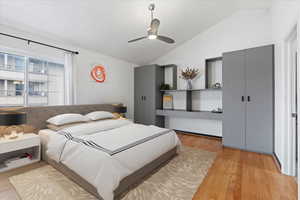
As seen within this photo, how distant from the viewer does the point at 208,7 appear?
313 centimetres

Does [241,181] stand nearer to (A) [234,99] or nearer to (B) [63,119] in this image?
(A) [234,99]

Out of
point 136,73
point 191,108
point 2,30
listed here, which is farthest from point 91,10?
point 191,108

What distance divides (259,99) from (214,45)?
1973 millimetres

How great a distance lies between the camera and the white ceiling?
2.29 meters

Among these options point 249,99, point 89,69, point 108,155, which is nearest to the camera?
point 108,155

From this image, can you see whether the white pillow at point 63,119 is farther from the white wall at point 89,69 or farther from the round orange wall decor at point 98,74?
the round orange wall decor at point 98,74

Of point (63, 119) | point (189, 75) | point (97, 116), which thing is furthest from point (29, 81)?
point (189, 75)

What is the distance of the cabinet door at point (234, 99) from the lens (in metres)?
2.93

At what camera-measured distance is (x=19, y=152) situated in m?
2.46

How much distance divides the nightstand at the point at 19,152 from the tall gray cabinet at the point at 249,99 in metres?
3.79

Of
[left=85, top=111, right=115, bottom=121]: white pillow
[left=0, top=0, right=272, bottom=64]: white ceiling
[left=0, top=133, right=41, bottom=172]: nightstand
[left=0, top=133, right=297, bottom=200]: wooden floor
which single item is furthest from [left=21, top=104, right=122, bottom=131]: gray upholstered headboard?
[left=0, top=0, right=272, bottom=64]: white ceiling

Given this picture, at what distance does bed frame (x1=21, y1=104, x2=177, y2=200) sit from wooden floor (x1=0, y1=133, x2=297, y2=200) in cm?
53

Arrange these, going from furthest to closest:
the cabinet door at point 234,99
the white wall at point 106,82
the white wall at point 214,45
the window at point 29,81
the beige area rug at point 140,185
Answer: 1. the white wall at point 106,82
2. the white wall at point 214,45
3. the cabinet door at point 234,99
4. the window at point 29,81
5. the beige area rug at point 140,185

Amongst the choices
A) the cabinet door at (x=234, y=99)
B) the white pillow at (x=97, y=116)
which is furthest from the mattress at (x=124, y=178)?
the cabinet door at (x=234, y=99)
